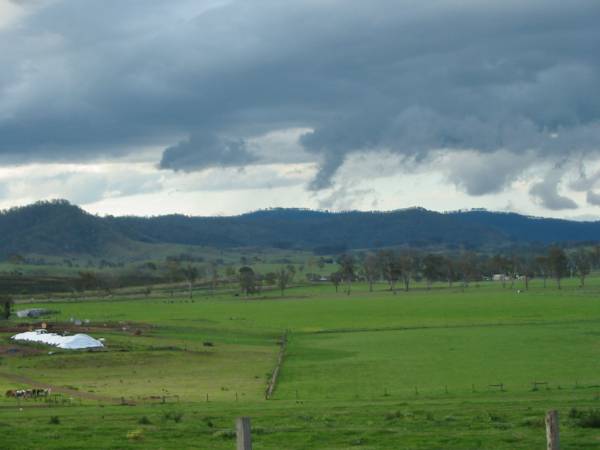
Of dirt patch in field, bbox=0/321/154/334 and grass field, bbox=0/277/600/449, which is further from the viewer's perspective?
dirt patch in field, bbox=0/321/154/334

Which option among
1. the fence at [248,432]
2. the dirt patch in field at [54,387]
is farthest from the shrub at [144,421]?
the fence at [248,432]

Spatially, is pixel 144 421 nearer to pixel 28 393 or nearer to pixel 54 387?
pixel 28 393

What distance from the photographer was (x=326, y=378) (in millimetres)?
58625

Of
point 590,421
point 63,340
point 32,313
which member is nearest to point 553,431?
point 590,421

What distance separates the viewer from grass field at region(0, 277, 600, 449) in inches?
1061

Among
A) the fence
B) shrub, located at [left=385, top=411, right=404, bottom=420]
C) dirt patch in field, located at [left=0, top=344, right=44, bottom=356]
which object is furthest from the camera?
dirt patch in field, located at [left=0, top=344, right=44, bottom=356]

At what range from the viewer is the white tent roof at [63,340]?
7894 cm

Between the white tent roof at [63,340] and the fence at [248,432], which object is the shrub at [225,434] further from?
the white tent roof at [63,340]

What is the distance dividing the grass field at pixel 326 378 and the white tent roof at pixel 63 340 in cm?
257

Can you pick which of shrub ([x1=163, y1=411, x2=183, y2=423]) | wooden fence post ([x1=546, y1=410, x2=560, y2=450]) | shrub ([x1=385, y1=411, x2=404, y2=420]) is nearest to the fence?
wooden fence post ([x1=546, y1=410, x2=560, y2=450])

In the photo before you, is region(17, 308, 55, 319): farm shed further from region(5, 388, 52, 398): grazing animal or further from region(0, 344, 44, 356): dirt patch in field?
region(5, 388, 52, 398): grazing animal

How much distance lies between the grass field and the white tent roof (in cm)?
257

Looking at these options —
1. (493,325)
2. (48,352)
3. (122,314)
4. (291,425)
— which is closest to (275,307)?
(122,314)

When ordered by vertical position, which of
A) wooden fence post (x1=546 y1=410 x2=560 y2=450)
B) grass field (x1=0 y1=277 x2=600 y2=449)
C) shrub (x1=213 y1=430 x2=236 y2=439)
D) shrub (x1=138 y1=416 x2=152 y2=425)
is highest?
wooden fence post (x1=546 y1=410 x2=560 y2=450)
